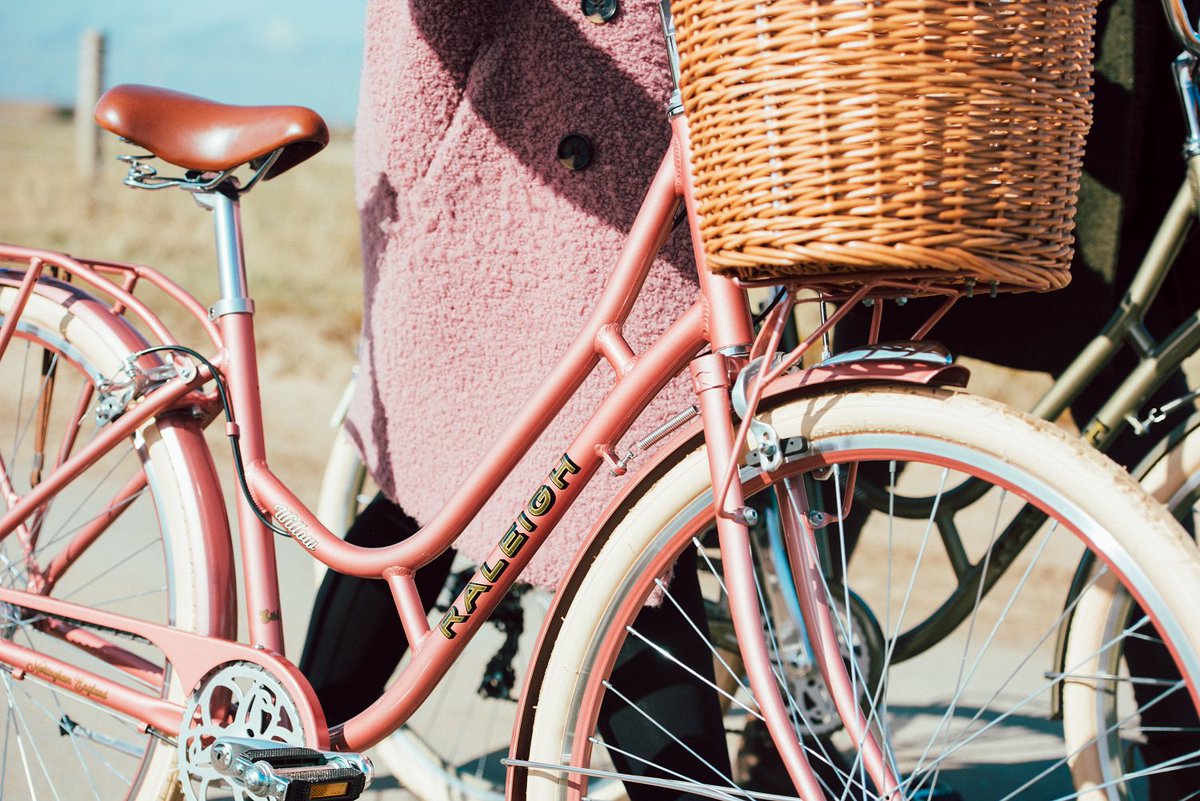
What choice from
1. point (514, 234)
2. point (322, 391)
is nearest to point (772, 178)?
point (514, 234)

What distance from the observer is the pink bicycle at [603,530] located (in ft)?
3.37

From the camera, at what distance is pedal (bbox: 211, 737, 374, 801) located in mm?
1288

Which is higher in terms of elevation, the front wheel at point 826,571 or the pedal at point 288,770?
the front wheel at point 826,571

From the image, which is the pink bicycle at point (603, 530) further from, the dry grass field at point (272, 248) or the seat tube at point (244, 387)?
the dry grass field at point (272, 248)

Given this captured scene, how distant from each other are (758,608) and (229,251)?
92 cm

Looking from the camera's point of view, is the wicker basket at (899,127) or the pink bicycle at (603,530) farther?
the pink bicycle at (603,530)

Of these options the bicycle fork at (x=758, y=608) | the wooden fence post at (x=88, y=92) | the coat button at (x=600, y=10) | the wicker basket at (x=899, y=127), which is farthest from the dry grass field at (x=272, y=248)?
the wicker basket at (x=899, y=127)

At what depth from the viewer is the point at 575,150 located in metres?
1.34

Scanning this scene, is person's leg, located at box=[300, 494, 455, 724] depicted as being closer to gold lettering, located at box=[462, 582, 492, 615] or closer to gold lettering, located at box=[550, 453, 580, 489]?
gold lettering, located at box=[462, 582, 492, 615]

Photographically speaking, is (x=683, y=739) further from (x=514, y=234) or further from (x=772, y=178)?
(x=772, y=178)

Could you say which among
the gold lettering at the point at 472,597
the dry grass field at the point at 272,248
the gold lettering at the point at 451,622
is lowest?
the gold lettering at the point at 451,622

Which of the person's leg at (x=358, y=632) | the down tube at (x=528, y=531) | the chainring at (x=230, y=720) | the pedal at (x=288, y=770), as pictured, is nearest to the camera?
the down tube at (x=528, y=531)

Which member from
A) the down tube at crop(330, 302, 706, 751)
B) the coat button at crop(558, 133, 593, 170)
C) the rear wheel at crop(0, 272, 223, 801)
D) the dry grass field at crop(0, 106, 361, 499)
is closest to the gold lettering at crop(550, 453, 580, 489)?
the down tube at crop(330, 302, 706, 751)

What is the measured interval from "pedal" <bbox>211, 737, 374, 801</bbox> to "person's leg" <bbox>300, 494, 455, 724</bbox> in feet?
0.92
